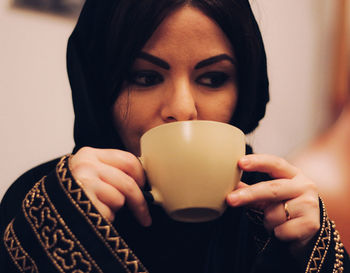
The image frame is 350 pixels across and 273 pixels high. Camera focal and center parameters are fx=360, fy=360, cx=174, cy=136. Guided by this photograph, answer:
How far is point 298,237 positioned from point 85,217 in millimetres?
321

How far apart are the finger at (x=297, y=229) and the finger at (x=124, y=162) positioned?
233 mm

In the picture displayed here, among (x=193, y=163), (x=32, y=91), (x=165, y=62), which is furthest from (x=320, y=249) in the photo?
(x=32, y=91)

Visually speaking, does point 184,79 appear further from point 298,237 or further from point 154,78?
point 298,237

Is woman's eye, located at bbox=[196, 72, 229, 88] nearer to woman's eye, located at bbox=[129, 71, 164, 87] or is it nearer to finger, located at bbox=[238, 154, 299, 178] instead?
woman's eye, located at bbox=[129, 71, 164, 87]

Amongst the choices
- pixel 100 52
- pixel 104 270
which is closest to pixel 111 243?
pixel 104 270

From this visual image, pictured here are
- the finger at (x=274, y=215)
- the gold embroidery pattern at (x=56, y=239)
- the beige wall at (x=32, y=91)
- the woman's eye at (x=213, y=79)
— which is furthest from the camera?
the beige wall at (x=32, y=91)

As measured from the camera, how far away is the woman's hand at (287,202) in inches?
21.3

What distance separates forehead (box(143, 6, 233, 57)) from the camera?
2.00 feet

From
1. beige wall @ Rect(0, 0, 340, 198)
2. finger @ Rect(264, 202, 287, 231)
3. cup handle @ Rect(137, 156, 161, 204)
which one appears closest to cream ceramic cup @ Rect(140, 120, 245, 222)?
cup handle @ Rect(137, 156, 161, 204)

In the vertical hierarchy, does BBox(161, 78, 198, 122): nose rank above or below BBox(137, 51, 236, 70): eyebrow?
below

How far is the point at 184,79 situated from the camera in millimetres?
622

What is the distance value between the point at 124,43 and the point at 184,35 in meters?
0.11

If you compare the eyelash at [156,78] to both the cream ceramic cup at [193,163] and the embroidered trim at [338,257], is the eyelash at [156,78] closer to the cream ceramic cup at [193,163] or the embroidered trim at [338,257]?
the cream ceramic cup at [193,163]

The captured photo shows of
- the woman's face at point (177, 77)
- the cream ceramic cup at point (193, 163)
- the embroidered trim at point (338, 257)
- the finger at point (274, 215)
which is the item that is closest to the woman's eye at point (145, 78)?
the woman's face at point (177, 77)
